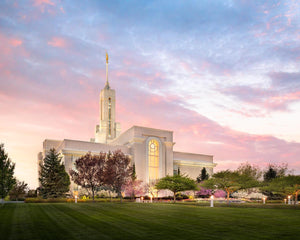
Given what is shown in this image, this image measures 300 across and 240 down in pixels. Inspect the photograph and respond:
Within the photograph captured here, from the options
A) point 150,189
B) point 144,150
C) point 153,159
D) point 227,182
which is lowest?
point 150,189

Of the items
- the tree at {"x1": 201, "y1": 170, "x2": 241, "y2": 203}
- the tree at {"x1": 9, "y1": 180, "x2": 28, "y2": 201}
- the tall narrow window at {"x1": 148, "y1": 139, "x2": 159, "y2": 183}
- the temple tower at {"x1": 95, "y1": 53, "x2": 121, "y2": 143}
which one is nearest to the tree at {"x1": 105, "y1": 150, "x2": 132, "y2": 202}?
the tree at {"x1": 201, "y1": 170, "x2": 241, "y2": 203}

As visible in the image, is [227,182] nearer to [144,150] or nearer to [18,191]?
[144,150]

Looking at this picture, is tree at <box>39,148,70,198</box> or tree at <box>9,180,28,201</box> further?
tree at <box>9,180,28,201</box>

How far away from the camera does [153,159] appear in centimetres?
7806

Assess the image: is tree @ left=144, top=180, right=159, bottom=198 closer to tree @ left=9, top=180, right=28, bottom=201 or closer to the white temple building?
the white temple building

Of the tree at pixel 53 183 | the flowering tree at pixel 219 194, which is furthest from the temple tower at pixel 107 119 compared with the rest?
the tree at pixel 53 183

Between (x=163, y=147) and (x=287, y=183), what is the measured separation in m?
39.9

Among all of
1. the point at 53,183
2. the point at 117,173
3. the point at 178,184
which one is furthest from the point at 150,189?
the point at 53,183

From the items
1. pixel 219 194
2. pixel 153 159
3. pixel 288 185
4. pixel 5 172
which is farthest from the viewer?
pixel 153 159

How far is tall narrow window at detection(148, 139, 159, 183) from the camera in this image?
7694 centimetres

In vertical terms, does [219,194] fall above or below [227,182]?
below

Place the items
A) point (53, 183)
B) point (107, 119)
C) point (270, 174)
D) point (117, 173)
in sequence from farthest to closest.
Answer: point (107, 119)
point (270, 174)
point (53, 183)
point (117, 173)

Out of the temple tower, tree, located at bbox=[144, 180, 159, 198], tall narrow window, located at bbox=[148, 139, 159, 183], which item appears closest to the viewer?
tree, located at bbox=[144, 180, 159, 198]

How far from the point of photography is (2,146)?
3769cm
